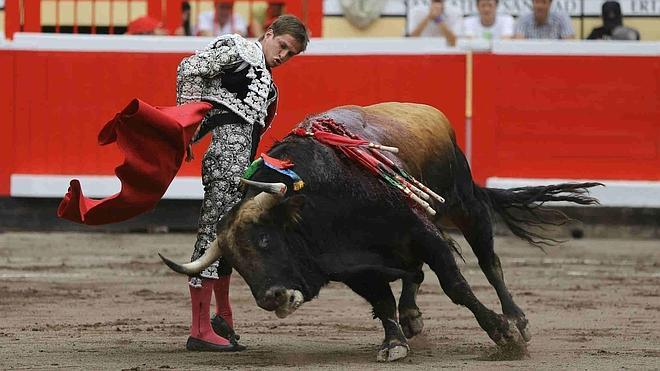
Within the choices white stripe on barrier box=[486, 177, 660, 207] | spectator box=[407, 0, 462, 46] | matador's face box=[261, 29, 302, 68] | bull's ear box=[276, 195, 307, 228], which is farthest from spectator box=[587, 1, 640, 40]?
bull's ear box=[276, 195, 307, 228]

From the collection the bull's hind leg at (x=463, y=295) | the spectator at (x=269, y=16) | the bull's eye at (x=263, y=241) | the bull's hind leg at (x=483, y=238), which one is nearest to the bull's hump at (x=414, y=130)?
the bull's hind leg at (x=483, y=238)

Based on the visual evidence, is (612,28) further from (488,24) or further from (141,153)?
(141,153)

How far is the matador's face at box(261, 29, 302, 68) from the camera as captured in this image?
6168mm

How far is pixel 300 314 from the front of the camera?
759cm

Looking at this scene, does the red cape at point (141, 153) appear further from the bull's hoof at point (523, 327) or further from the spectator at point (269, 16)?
the spectator at point (269, 16)

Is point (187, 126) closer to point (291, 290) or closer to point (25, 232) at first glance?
point (291, 290)

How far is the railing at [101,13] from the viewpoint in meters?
11.0

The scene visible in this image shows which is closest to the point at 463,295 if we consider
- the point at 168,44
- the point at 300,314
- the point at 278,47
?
the point at 278,47

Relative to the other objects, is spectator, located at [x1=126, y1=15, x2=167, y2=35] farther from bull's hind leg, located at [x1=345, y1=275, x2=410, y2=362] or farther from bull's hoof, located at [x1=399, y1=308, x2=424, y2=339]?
bull's hind leg, located at [x1=345, y1=275, x2=410, y2=362]

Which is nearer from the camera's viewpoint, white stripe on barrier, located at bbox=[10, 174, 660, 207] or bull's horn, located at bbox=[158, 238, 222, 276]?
bull's horn, located at bbox=[158, 238, 222, 276]

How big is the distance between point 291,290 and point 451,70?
561 cm

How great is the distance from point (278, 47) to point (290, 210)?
0.80 meters

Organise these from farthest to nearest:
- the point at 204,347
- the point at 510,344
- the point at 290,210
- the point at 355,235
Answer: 1. the point at 204,347
2. the point at 510,344
3. the point at 355,235
4. the point at 290,210

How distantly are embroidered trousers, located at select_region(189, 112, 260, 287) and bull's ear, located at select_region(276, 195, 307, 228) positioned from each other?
0.53m
